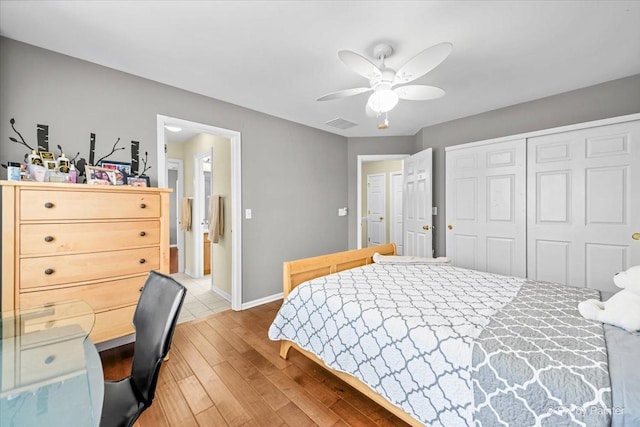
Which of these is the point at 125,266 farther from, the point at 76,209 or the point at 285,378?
the point at 285,378

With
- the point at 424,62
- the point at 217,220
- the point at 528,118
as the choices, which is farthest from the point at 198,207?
the point at 528,118

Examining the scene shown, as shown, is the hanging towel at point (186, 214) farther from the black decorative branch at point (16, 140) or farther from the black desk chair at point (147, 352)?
the black desk chair at point (147, 352)

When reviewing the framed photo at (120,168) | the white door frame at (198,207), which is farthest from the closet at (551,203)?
the white door frame at (198,207)

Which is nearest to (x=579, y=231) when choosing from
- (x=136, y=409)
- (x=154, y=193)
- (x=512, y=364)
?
(x=512, y=364)

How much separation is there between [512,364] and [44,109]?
3.37 m

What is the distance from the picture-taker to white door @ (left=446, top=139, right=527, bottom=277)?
308 cm

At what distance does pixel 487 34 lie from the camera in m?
1.88

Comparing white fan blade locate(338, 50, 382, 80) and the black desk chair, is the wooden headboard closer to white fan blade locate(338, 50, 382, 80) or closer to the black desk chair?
the black desk chair

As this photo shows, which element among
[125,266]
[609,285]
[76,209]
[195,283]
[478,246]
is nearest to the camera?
[76,209]

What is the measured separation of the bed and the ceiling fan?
53.6 inches

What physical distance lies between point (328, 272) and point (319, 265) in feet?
0.52

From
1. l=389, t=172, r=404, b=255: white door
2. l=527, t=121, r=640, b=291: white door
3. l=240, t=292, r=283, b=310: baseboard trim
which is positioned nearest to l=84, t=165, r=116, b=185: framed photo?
l=240, t=292, r=283, b=310: baseboard trim

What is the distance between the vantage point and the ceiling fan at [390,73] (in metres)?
1.62

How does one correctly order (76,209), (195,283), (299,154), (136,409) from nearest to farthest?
(136,409)
(76,209)
(299,154)
(195,283)
